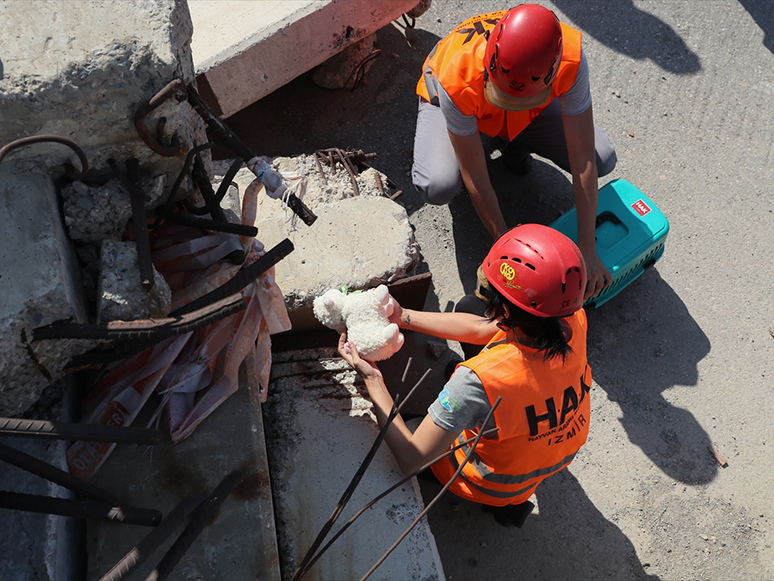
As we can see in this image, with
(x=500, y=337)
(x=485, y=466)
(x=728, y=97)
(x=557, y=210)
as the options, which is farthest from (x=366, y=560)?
(x=728, y=97)

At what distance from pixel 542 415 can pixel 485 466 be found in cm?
39

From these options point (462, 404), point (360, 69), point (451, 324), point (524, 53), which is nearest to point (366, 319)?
point (451, 324)

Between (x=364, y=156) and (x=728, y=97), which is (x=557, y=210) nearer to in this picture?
(x=364, y=156)

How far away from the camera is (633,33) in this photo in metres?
4.52

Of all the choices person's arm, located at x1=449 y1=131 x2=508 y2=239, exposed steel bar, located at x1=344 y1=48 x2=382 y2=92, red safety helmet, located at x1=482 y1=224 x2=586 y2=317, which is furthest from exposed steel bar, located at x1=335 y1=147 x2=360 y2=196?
red safety helmet, located at x1=482 y1=224 x2=586 y2=317

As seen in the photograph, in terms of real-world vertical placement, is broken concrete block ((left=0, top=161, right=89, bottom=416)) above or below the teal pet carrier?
above

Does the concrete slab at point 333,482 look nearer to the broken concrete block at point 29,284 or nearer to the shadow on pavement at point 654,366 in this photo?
the broken concrete block at point 29,284

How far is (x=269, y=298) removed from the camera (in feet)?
7.45

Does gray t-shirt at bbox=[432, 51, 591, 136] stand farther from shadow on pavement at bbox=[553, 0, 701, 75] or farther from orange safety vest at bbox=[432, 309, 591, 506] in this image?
shadow on pavement at bbox=[553, 0, 701, 75]

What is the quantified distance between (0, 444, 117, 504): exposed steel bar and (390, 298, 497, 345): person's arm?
129 centimetres

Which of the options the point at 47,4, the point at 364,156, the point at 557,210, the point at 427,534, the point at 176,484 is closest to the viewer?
the point at 47,4

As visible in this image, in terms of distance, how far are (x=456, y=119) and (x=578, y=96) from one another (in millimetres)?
619

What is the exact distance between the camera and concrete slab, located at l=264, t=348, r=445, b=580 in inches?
88.7

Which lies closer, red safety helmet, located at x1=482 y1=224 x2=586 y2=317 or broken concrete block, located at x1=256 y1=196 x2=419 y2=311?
red safety helmet, located at x1=482 y1=224 x2=586 y2=317
